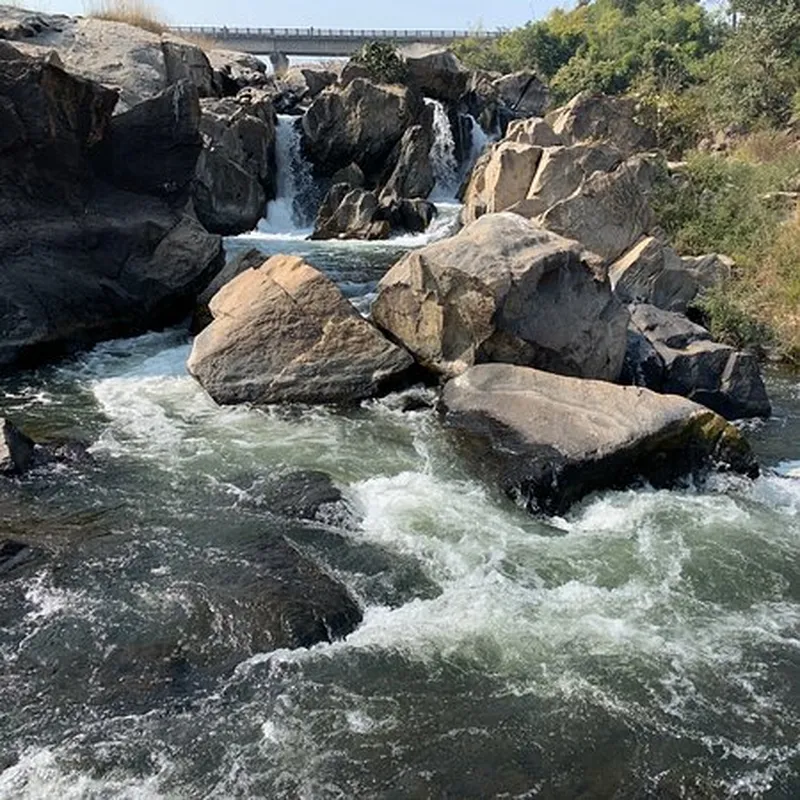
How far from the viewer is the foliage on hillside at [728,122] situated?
49.9 feet

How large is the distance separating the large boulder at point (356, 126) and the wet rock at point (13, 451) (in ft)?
69.7

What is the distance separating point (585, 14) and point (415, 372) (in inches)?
2502

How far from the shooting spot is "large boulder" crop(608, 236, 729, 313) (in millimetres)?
15227

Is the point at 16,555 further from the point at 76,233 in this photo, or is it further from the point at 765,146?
the point at 765,146

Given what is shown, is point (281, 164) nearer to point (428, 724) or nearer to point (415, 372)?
point (415, 372)

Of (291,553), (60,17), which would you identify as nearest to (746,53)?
(60,17)

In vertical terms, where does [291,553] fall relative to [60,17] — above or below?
below

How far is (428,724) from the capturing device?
5887 mm

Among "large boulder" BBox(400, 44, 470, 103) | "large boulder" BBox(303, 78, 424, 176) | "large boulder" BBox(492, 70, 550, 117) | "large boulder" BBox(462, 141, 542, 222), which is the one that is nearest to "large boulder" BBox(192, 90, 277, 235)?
"large boulder" BBox(303, 78, 424, 176)

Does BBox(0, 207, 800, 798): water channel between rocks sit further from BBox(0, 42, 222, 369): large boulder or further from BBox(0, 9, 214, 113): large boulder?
BBox(0, 9, 214, 113): large boulder

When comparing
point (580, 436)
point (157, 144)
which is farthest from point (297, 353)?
point (157, 144)

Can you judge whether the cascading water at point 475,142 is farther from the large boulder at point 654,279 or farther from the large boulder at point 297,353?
the large boulder at point 297,353

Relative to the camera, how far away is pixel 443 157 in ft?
102

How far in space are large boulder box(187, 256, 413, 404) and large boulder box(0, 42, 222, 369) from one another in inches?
137
